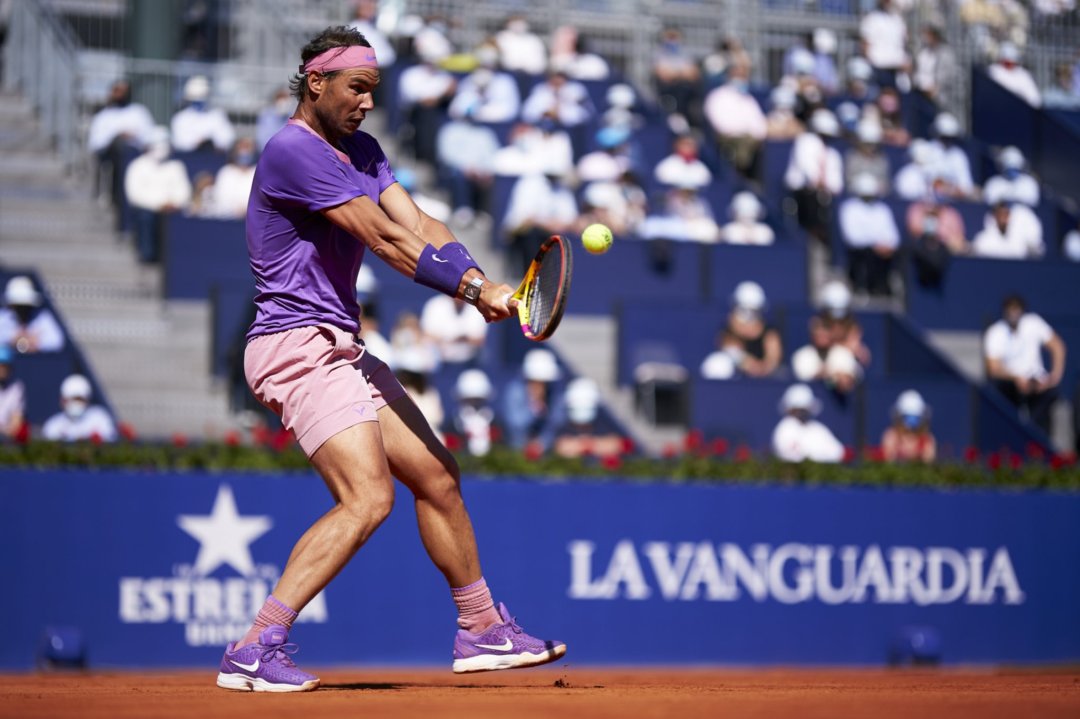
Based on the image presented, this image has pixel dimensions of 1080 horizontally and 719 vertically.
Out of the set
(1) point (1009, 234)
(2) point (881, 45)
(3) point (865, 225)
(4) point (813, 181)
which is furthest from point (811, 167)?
(2) point (881, 45)

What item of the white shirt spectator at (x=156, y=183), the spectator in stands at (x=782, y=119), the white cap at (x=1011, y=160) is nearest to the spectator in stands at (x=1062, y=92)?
the white cap at (x=1011, y=160)

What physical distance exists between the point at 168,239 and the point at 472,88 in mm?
4189

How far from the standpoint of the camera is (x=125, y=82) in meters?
16.9

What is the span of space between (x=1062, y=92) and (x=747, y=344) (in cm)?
1034

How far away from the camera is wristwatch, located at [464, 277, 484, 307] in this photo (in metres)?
5.93

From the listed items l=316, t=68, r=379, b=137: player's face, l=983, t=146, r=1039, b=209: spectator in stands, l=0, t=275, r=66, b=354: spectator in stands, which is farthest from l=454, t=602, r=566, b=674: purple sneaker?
l=983, t=146, r=1039, b=209: spectator in stands

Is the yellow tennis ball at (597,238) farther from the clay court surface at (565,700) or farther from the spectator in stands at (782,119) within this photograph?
the spectator in stands at (782,119)

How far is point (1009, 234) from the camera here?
1805 cm

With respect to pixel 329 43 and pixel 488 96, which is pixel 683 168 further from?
pixel 329 43

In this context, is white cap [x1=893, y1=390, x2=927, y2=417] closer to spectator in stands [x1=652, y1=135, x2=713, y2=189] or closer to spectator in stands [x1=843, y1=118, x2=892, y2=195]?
spectator in stands [x1=652, y1=135, x2=713, y2=189]

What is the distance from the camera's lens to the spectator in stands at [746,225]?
16500mm

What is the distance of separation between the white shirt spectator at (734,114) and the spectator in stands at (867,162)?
1050 millimetres

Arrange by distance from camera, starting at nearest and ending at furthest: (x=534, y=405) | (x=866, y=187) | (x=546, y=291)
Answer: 1. (x=546, y=291)
2. (x=534, y=405)
3. (x=866, y=187)

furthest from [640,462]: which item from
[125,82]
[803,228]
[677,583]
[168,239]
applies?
[125,82]
